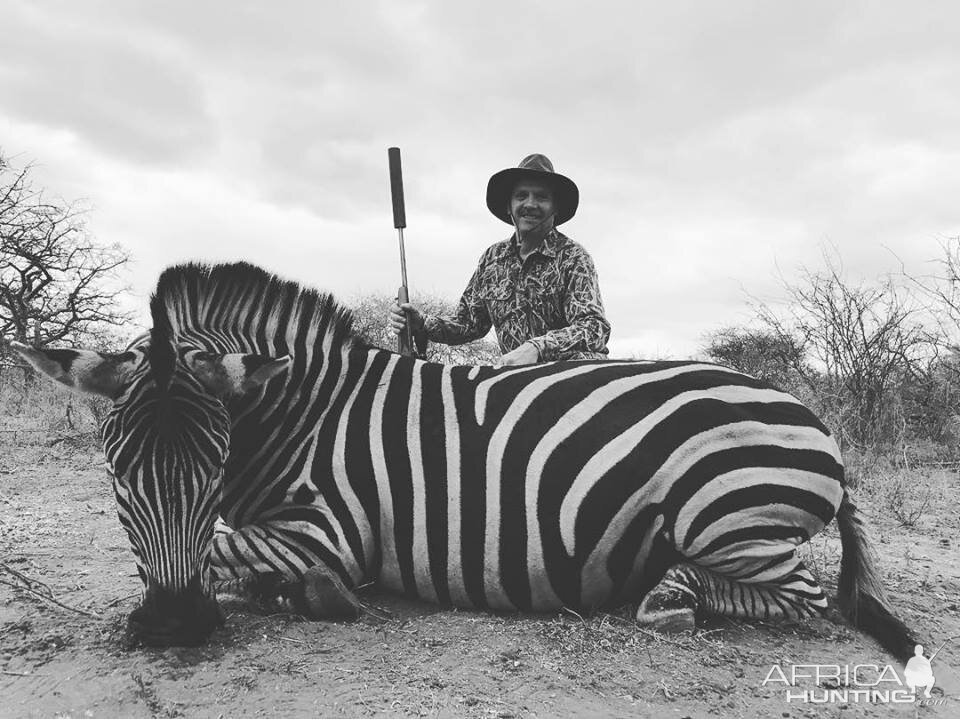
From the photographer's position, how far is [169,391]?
2.29 metres

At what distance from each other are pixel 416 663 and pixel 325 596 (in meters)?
0.47

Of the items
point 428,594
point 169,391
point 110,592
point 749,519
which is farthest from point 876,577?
point 110,592

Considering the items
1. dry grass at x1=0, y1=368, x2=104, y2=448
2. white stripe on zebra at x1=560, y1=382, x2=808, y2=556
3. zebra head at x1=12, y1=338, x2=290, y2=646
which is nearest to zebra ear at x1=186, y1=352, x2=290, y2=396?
zebra head at x1=12, y1=338, x2=290, y2=646

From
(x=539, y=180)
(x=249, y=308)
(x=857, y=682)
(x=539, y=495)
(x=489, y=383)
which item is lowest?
(x=857, y=682)

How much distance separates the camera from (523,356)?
3.90 meters

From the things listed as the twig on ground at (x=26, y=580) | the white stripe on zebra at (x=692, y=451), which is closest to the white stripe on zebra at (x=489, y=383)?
the white stripe on zebra at (x=692, y=451)

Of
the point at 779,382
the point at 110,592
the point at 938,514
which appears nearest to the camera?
the point at 110,592

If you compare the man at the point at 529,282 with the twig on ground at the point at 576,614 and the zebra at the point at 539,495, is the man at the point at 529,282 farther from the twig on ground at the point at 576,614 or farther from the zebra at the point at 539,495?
the twig on ground at the point at 576,614

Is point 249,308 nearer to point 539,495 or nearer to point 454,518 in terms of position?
point 454,518

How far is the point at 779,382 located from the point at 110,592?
819 centimetres

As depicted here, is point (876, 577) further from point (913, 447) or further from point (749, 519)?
point (913, 447)

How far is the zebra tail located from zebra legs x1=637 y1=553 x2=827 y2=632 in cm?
14

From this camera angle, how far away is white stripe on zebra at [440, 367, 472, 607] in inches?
107

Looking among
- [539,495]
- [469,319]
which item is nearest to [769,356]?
[469,319]
